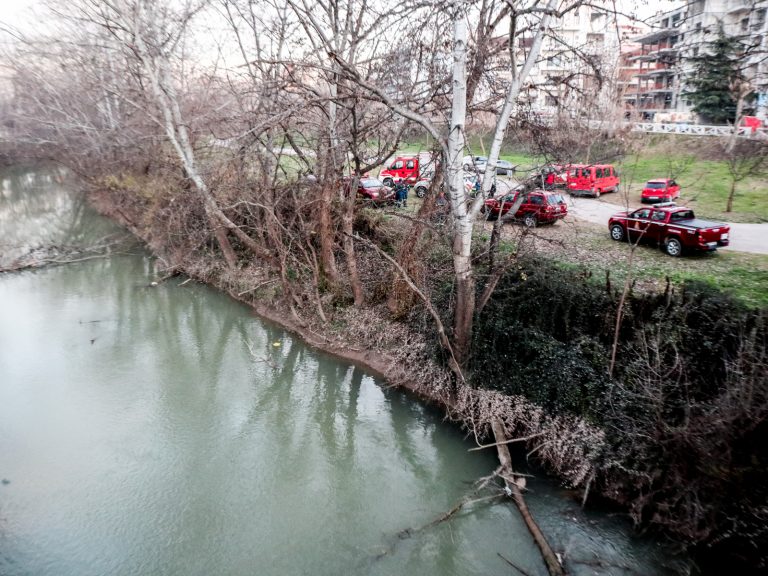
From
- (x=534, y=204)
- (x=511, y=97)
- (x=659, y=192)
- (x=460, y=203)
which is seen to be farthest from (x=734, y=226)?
(x=460, y=203)

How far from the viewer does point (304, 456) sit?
32.1 feet

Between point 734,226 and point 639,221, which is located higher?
point 639,221

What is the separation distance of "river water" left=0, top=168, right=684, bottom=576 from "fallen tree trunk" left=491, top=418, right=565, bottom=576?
0.20 m

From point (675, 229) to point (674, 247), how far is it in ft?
1.52

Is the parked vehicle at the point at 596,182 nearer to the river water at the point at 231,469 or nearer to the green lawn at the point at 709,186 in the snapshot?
the green lawn at the point at 709,186

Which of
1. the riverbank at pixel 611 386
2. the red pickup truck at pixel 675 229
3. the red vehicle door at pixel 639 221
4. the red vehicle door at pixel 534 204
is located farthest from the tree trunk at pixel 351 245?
the red vehicle door at pixel 639 221

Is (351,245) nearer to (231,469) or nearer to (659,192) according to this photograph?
(231,469)

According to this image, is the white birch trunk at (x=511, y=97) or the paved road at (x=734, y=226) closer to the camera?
the white birch trunk at (x=511, y=97)

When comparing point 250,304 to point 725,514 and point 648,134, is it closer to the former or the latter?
point 725,514

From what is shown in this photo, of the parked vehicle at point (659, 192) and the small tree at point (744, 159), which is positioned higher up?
the small tree at point (744, 159)

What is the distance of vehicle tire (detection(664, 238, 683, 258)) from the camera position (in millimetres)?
12562

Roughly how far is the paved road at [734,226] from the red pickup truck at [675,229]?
3.02ft

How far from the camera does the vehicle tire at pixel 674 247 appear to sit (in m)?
12.6

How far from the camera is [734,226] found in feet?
49.1
